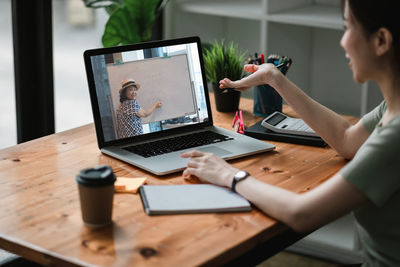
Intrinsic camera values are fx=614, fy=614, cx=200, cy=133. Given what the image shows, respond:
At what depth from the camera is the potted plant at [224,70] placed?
2176 mm

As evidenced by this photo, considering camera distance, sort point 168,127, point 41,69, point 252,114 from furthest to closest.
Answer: point 41,69 → point 252,114 → point 168,127

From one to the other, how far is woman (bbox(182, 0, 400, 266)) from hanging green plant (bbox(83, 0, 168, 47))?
1.41 metres

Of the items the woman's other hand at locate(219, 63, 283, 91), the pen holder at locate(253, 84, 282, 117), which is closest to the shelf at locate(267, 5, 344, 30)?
the pen holder at locate(253, 84, 282, 117)

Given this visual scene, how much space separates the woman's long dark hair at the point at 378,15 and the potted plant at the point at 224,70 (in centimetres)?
86

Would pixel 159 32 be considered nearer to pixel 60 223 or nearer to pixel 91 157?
pixel 91 157

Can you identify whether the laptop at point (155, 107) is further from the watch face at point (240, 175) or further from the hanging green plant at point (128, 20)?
the hanging green plant at point (128, 20)

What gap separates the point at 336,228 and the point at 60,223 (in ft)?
6.03

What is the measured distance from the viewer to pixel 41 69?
2762 millimetres

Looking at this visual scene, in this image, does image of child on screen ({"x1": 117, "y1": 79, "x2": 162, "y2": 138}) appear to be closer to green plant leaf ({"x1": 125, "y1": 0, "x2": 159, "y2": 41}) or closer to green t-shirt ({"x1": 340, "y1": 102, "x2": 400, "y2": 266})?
green t-shirt ({"x1": 340, "y1": 102, "x2": 400, "y2": 266})

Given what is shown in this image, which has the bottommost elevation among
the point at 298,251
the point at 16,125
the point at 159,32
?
the point at 298,251

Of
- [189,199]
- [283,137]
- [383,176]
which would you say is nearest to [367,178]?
A: [383,176]

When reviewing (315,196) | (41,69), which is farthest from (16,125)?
(315,196)

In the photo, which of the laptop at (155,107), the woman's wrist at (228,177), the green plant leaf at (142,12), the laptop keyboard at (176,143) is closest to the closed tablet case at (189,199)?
the woman's wrist at (228,177)

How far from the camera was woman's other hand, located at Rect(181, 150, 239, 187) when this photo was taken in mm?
1490
